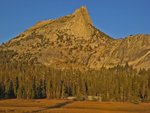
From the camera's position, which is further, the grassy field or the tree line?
the tree line

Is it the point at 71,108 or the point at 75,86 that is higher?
the point at 75,86

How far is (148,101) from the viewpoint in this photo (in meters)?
145

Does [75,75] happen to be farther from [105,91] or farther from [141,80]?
[141,80]

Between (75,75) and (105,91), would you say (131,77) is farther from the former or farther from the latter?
(75,75)

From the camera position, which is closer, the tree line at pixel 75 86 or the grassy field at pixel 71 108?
the grassy field at pixel 71 108

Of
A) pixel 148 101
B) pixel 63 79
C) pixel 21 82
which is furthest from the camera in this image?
pixel 63 79

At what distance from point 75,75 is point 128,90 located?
3308 cm

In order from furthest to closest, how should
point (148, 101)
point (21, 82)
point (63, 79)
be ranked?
point (63, 79)
point (21, 82)
point (148, 101)

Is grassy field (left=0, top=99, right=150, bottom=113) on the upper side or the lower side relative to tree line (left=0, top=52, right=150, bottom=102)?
lower

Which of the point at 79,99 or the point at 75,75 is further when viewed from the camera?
the point at 75,75

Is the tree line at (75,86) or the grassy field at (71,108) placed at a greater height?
the tree line at (75,86)

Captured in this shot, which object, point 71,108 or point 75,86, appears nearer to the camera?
point 71,108

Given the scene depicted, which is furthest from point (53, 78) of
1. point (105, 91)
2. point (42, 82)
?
point (105, 91)

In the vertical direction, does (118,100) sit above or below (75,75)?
below
